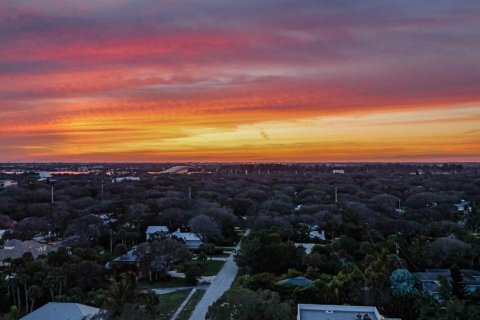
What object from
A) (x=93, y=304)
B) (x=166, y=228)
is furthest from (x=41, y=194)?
(x=93, y=304)

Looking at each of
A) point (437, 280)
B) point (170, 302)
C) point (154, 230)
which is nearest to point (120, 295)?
point (170, 302)

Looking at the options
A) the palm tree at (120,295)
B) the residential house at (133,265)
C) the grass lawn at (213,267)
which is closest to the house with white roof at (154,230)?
the grass lawn at (213,267)

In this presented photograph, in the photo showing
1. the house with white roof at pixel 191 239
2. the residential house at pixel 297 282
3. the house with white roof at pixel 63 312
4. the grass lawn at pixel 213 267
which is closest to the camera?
the house with white roof at pixel 63 312

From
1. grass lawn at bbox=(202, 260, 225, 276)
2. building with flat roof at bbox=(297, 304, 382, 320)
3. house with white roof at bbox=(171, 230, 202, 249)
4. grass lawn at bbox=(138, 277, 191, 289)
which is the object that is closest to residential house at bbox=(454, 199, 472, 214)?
house with white roof at bbox=(171, 230, 202, 249)

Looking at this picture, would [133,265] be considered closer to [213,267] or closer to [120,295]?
[213,267]

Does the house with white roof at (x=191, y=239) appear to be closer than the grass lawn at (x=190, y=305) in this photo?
No

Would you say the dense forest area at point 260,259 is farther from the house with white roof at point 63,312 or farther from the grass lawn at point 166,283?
the house with white roof at point 63,312

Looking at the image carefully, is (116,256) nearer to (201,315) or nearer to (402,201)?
(201,315)
